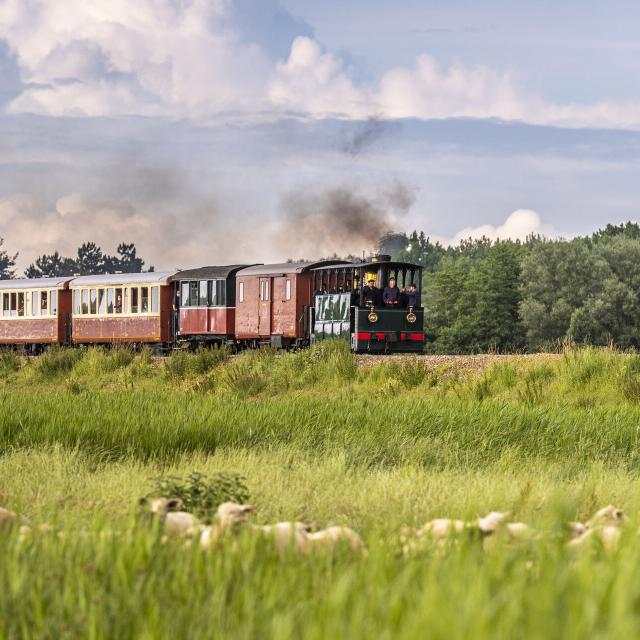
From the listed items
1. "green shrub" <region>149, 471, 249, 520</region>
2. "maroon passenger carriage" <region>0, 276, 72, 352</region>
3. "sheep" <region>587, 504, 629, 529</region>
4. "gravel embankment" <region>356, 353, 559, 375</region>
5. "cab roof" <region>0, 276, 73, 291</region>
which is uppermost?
"cab roof" <region>0, 276, 73, 291</region>

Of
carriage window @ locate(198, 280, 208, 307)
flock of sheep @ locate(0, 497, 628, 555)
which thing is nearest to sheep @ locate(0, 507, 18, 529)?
flock of sheep @ locate(0, 497, 628, 555)

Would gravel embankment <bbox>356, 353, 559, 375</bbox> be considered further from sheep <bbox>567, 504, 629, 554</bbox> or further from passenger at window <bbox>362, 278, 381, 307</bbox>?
sheep <bbox>567, 504, 629, 554</bbox>

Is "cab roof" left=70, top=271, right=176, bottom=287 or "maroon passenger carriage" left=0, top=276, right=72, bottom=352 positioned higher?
"cab roof" left=70, top=271, right=176, bottom=287

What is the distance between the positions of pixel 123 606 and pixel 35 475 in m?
5.81

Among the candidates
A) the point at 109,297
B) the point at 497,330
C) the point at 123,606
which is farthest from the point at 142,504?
the point at 497,330

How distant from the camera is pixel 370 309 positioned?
3078 cm

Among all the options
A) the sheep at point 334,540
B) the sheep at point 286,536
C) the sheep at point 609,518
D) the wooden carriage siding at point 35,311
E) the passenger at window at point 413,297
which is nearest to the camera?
the sheep at point 286,536

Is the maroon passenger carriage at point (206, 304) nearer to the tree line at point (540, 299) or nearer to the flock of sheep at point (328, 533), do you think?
the flock of sheep at point (328, 533)

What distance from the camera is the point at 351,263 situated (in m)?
33.1

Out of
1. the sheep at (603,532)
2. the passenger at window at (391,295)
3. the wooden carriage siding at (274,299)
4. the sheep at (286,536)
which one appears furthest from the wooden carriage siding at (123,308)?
the sheep at (286,536)

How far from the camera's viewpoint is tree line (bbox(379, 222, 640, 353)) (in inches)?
3310

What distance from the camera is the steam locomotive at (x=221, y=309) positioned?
104 ft

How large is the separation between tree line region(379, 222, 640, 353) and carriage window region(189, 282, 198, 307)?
146 feet

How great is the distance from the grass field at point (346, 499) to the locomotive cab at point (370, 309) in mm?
7571
